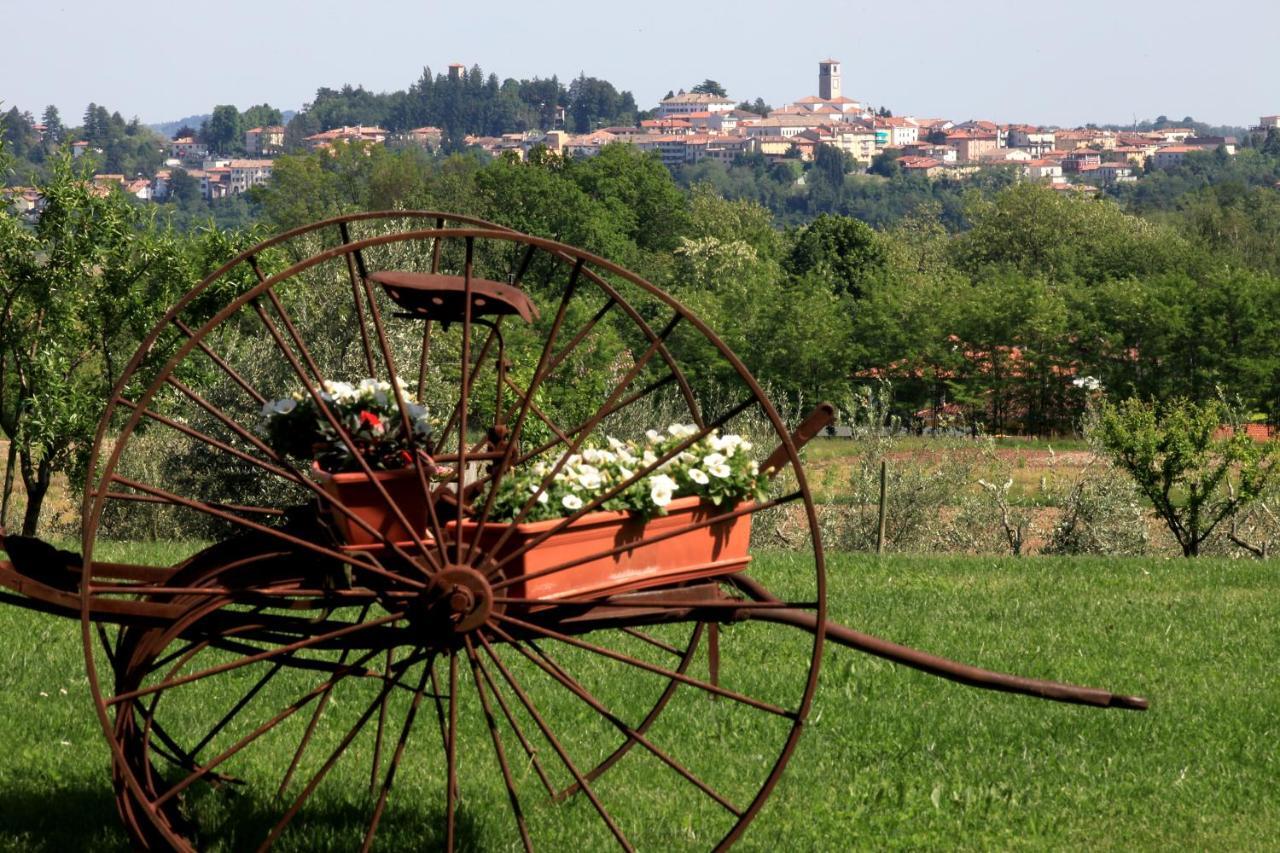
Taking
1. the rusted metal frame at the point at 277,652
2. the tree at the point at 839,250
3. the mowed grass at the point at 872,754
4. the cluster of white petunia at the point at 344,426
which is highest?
the cluster of white petunia at the point at 344,426

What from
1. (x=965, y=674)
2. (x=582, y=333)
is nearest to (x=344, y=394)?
(x=582, y=333)

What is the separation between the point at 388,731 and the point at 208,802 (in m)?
1.07

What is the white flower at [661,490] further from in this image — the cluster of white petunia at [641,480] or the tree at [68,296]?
the tree at [68,296]

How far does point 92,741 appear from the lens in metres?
6.84

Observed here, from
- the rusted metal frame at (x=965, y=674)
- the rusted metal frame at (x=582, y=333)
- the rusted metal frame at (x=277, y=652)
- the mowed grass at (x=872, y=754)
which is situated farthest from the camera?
the mowed grass at (x=872, y=754)

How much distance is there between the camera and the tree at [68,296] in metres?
14.5

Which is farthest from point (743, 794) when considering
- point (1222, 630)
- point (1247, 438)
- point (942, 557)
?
point (1247, 438)

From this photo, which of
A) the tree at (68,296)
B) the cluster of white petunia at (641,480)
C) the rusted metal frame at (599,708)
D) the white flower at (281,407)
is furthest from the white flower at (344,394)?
the tree at (68,296)

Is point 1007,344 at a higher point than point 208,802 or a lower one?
lower

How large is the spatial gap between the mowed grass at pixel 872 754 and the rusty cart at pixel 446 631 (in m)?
0.03

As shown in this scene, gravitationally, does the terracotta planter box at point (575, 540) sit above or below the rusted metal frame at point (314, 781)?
above

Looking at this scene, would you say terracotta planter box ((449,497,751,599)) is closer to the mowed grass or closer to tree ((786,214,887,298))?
the mowed grass

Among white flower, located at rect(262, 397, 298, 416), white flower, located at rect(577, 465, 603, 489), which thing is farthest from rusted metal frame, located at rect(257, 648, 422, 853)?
white flower, located at rect(262, 397, 298, 416)

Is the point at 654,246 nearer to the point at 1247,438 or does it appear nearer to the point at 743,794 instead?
the point at 1247,438
